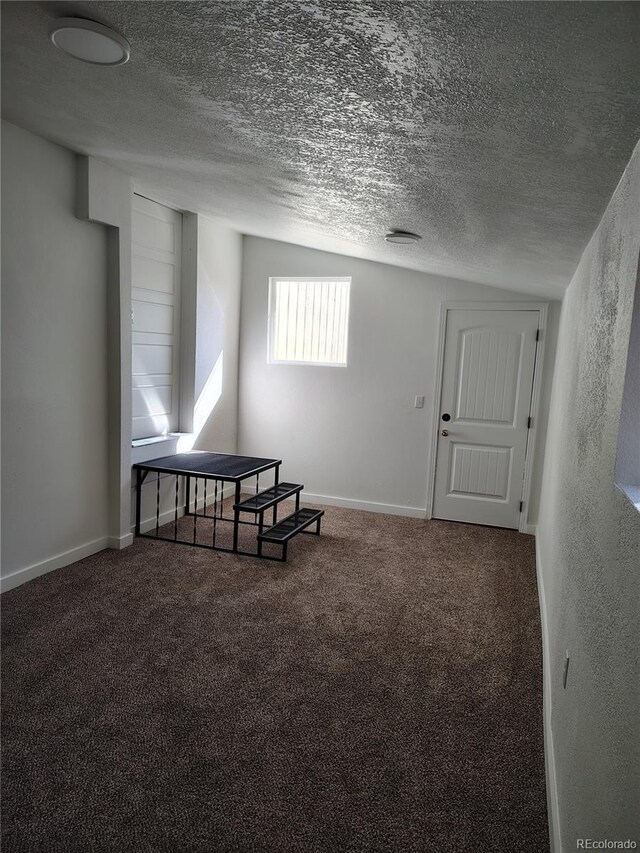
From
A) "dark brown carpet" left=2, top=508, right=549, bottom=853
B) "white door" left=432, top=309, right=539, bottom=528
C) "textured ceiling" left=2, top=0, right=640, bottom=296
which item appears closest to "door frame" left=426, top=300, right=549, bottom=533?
"white door" left=432, top=309, right=539, bottom=528

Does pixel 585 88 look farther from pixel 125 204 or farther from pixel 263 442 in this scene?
pixel 263 442

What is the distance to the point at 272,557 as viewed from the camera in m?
4.07

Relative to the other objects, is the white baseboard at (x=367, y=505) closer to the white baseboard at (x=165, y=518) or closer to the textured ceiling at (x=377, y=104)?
the white baseboard at (x=165, y=518)

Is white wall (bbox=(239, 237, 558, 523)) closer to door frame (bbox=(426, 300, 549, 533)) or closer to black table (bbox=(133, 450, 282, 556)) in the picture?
door frame (bbox=(426, 300, 549, 533))

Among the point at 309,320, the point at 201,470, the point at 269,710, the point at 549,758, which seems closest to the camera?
the point at 549,758

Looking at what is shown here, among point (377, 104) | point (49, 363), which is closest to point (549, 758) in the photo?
point (377, 104)

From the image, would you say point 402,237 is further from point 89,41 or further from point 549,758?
point 549,758

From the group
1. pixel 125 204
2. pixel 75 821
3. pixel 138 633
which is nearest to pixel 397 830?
pixel 75 821

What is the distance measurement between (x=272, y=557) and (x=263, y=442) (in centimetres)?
187

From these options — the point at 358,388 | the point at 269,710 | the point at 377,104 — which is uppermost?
the point at 377,104

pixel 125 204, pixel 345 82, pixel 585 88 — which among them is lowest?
pixel 585 88

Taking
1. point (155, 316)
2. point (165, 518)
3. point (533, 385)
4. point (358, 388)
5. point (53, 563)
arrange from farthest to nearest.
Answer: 1. point (358, 388)
2. point (533, 385)
3. point (165, 518)
4. point (155, 316)
5. point (53, 563)

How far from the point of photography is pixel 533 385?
4.87m

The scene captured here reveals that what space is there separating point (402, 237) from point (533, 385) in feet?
7.04
